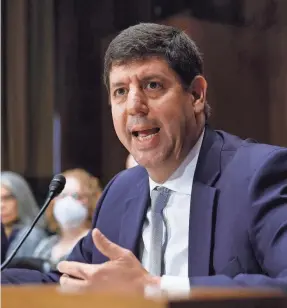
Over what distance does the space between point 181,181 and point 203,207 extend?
0.32 feet

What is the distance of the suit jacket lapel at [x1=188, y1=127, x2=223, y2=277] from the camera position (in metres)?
1.16

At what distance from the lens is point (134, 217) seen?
131cm

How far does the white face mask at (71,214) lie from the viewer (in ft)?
6.39

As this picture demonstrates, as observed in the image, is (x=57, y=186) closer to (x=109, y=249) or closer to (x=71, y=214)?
(x=109, y=249)

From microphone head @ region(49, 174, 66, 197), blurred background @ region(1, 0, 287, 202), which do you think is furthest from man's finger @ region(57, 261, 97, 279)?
blurred background @ region(1, 0, 287, 202)

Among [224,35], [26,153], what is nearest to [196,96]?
[224,35]

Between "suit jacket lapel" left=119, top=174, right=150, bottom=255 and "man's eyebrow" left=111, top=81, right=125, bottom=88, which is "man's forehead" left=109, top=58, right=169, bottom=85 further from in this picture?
"suit jacket lapel" left=119, top=174, right=150, bottom=255

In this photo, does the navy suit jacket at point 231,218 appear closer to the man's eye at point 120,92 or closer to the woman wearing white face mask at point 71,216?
the man's eye at point 120,92

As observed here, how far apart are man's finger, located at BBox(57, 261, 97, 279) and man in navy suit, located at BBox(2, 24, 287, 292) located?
0.06 metres

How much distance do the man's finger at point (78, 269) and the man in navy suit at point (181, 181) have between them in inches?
2.3

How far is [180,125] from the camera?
4.16 feet

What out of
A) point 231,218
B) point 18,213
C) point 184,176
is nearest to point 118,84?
point 184,176

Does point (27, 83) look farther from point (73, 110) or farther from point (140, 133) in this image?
point (140, 133)

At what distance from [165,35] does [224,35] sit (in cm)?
59
